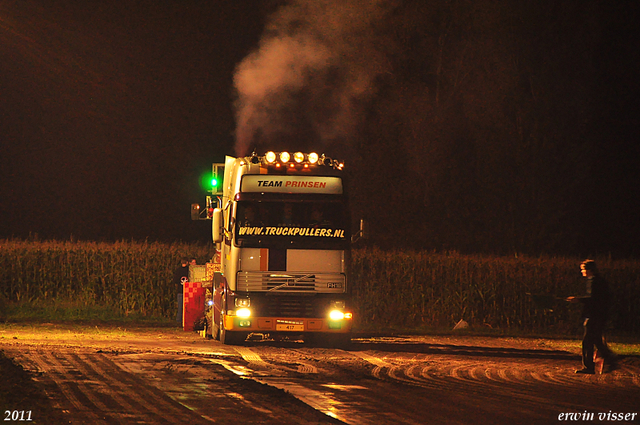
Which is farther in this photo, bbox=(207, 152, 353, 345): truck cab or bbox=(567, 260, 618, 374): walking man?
bbox=(207, 152, 353, 345): truck cab

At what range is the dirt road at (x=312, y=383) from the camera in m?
11.3

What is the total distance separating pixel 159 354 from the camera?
58.9 ft

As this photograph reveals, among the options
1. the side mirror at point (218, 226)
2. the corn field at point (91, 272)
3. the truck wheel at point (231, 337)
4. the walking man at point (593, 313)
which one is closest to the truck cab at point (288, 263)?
the truck wheel at point (231, 337)

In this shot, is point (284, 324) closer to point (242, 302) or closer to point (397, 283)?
point (242, 302)

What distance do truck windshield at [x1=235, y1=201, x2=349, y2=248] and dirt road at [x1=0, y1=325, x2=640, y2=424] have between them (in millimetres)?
2247

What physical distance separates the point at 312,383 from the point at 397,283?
16.9 metres

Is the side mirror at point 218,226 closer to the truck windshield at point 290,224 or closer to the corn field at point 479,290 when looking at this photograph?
the truck windshield at point 290,224

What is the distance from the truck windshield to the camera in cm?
1920

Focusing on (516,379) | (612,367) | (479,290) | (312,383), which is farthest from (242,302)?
(479,290)

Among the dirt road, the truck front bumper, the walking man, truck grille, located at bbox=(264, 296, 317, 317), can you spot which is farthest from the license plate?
the walking man

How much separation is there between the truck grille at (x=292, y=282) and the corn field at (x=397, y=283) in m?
10.8

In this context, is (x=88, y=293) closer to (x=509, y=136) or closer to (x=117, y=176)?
(x=509, y=136)

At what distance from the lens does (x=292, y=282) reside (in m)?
19.3

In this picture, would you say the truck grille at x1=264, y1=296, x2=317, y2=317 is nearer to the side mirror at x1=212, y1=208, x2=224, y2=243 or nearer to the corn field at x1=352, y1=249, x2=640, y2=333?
the side mirror at x1=212, y1=208, x2=224, y2=243
